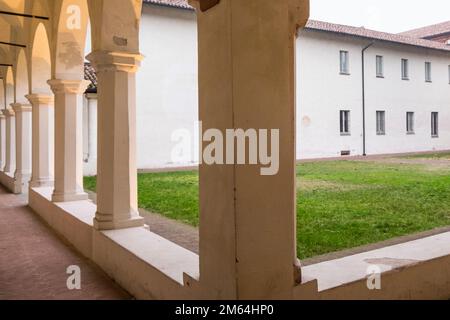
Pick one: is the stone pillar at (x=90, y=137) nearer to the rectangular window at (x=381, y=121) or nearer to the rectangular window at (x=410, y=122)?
the rectangular window at (x=381, y=121)

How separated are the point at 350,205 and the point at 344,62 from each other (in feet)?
64.0

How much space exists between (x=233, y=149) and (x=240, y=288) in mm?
813

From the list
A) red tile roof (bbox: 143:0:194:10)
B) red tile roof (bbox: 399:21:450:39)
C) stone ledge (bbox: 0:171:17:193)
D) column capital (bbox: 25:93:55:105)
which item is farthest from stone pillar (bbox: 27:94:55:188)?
red tile roof (bbox: 399:21:450:39)

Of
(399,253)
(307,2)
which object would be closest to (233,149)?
(307,2)

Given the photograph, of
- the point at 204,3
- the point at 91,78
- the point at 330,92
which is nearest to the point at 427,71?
the point at 330,92

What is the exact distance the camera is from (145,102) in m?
20.2

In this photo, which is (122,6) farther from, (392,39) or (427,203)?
(392,39)

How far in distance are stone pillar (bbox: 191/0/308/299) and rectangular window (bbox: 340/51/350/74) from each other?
2510cm

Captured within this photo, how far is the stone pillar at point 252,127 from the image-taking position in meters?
2.61

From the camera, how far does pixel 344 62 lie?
87.8ft

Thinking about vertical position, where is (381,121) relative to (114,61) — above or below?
above

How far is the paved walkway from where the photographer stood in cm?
427

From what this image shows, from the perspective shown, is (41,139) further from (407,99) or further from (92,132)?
(407,99)

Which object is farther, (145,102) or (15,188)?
(145,102)
